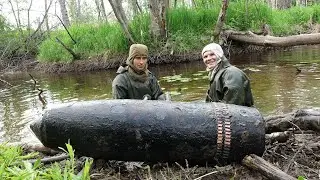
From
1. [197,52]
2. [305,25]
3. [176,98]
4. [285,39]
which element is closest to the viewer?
[176,98]

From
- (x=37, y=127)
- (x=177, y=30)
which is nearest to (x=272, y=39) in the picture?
(x=177, y=30)

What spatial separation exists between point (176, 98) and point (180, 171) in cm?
501

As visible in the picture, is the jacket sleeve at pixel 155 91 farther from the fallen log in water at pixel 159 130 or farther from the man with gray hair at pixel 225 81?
the fallen log in water at pixel 159 130

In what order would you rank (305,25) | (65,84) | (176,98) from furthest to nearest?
(305,25) → (65,84) → (176,98)

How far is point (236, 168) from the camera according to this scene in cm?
360

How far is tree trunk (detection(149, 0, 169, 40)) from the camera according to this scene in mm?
13852

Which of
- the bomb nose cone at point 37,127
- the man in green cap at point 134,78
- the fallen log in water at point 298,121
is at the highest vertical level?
the man in green cap at point 134,78

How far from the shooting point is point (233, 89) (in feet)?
14.0

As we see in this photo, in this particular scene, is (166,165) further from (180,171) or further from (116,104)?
(116,104)

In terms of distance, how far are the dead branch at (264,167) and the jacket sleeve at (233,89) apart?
920 millimetres

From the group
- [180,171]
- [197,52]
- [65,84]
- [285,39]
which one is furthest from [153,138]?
[197,52]

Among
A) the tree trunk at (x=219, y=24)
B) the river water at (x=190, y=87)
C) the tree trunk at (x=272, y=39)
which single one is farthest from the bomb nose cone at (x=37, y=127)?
the tree trunk at (x=219, y=24)

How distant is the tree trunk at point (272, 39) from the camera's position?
7.87 metres

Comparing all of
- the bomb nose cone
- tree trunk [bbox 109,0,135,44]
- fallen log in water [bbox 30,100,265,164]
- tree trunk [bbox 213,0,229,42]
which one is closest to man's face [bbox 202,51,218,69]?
fallen log in water [bbox 30,100,265,164]
